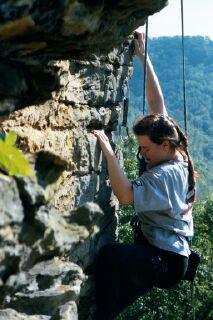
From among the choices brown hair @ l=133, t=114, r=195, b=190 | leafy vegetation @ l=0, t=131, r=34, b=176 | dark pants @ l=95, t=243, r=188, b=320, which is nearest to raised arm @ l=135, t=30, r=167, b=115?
brown hair @ l=133, t=114, r=195, b=190

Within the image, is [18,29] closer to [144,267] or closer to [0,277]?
[0,277]

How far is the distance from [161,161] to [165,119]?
49 cm

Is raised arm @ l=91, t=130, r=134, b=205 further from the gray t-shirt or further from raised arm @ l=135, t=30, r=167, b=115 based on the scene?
raised arm @ l=135, t=30, r=167, b=115

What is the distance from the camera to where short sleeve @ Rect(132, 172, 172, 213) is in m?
6.50

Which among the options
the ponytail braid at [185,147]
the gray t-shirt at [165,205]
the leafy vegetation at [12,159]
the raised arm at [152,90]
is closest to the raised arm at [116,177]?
the gray t-shirt at [165,205]

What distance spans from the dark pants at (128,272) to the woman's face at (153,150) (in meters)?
1.02

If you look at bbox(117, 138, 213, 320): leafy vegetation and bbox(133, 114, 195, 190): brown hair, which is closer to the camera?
bbox(133, 114, 195, 190): brown hair

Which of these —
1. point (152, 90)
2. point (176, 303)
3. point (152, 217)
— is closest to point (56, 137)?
point (152, 217)

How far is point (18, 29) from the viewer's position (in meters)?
3.94

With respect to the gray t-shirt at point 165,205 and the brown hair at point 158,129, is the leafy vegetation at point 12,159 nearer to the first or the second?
the gray t-shirt at point 165,205

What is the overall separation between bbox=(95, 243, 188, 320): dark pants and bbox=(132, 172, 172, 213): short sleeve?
0.61m

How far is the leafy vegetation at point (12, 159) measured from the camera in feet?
10.2

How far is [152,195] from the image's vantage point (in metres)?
6.50

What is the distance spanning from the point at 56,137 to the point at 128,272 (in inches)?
74.2
